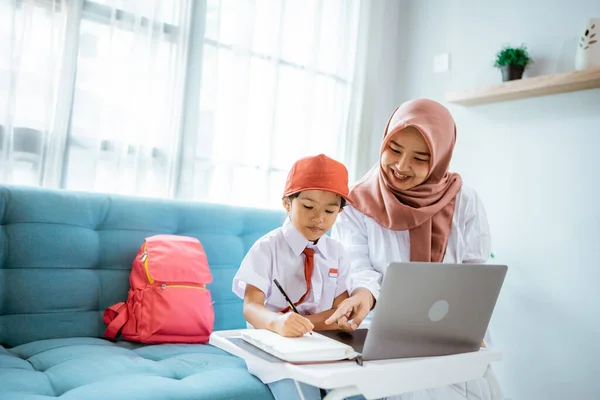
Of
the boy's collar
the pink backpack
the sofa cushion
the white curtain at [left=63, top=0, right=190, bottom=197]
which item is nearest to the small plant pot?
the white curtain at [left=63, top=0, right=190, bottom=197]

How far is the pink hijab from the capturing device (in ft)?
5.26

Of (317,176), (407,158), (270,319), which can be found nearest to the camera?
(270,319)

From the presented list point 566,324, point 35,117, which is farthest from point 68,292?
point 566,324

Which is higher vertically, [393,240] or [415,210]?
[415,210]

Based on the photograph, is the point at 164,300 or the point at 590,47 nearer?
the point at 164,300

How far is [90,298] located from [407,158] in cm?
114

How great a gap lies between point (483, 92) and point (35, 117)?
7.05ft

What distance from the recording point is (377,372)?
0.90 meters

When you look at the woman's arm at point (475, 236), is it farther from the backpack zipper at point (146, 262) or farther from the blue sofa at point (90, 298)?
the backpack zipper at point (146, 262)

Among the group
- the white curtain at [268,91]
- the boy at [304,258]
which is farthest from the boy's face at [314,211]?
the white curtain at [268,91]

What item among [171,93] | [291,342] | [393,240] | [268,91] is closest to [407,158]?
[393,240]

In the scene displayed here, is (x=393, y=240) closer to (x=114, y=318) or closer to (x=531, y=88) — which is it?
(x=114, y=318)

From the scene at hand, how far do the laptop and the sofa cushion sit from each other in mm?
435

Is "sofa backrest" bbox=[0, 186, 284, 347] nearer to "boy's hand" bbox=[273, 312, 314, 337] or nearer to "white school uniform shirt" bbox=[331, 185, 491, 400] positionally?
"white school uniform shirt" bbox=[331, 185, 491, 400]
